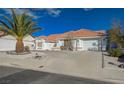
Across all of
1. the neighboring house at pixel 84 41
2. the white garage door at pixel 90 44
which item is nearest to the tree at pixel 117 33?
the neighboring house at pixel 84 41

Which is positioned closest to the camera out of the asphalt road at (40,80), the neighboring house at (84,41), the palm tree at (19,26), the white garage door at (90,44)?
the asphalt road at (40,80)

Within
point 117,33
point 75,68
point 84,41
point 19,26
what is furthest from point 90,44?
point 75,68

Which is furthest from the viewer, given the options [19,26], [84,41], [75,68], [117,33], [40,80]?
[84,41]

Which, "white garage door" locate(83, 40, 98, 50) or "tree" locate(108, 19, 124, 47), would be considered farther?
"white garage door" locate(83, 40, 98, 50)

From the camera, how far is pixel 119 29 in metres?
21.8

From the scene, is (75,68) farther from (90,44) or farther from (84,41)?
(84,41)

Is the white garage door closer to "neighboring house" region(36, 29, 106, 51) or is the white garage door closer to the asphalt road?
"neighboring house" region(36, 29, 106, 51)

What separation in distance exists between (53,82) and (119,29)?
17.3 metres

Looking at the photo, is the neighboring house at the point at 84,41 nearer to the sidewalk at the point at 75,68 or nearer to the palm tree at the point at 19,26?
the palm tree at the point at 19,26

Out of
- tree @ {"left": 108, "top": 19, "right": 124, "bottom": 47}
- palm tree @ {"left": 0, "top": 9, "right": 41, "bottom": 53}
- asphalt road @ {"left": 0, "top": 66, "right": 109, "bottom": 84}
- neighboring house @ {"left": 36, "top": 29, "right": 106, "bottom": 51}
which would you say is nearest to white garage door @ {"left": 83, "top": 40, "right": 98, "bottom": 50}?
neighboring house @ {"left": 36, "top": 29, "right": 106, "bottom": 51}

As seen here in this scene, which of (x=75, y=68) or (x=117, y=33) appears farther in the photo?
(x=117, y=33)

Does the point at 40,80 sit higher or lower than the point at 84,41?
lower

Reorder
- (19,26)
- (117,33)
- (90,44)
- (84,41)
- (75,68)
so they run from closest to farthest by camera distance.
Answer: (75,68), (19,26), (117,33), (90,44), (84,41)
